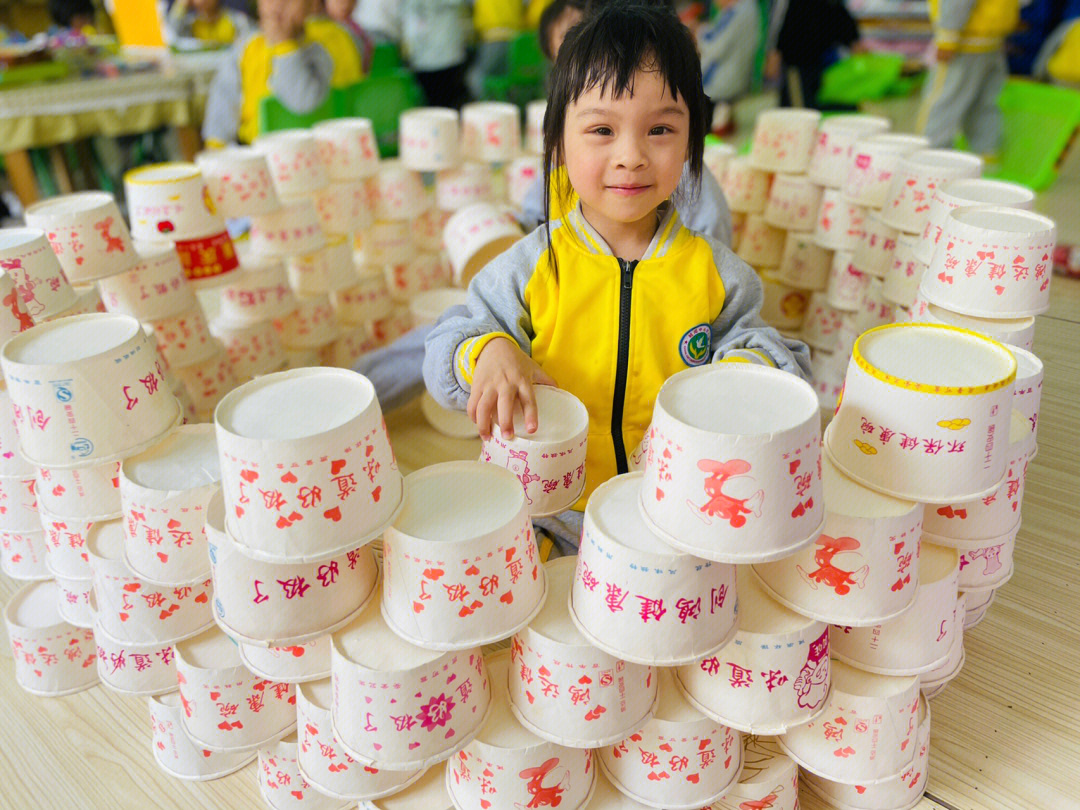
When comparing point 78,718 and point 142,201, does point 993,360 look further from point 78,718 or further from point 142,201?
point 142,201

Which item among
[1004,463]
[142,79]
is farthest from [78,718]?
[142,79]

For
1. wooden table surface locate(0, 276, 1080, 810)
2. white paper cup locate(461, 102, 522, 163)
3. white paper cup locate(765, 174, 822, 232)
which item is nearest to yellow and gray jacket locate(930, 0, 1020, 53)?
white paper cup locate(765, 174, 822, 232)

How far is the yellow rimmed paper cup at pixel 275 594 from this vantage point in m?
0.83

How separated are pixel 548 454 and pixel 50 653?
2.70 ft

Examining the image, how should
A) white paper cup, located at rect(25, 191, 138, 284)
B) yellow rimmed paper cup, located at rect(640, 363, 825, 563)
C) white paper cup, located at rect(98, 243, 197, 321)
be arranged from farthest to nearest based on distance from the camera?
white paper cup, located at rect(98, 243, 197, 321) < white paper cup, located at rect(25, 191, 138, 284) < yellow rimmed paper cup, located at rect(640, 363, 825, 563)

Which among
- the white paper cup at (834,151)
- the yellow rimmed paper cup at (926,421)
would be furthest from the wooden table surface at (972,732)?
the white paper cup at (834,151)

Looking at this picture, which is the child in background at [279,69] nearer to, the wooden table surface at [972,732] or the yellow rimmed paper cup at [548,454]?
the wooden table surface at [972,732]

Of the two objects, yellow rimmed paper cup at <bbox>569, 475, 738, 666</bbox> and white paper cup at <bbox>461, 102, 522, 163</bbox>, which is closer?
yellow rimmed paper cup at <bbox>569, 475, 738, 666</bbox>

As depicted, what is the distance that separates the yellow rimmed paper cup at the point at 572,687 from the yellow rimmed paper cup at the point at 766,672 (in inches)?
3.0

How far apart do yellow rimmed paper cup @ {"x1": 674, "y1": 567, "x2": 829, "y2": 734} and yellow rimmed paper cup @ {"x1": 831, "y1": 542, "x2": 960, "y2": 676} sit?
8 centimetres

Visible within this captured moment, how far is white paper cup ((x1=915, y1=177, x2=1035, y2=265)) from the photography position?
4.44 ft

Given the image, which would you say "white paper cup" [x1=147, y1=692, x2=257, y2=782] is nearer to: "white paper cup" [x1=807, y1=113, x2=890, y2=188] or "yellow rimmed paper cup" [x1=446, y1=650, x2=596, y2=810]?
"yellow rimmed paper cup" [x1=446, y1=650, x2=596, y2=810]

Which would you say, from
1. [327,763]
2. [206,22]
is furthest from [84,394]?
[206,22]

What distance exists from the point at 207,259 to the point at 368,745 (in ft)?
3.80
